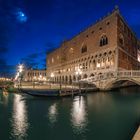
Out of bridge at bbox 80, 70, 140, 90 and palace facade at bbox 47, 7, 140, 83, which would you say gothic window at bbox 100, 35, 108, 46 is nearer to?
palace facade at bbox 47, 7, 140, 83

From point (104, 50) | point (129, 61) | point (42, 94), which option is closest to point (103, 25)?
point (104, 50)

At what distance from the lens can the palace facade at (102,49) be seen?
28.6 metres

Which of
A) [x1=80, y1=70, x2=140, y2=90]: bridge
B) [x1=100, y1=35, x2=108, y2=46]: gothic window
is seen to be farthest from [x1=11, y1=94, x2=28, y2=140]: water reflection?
[x1=100, y1=35, x2=108, y2=46]: gothic window

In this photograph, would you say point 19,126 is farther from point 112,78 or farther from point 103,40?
point 103,40

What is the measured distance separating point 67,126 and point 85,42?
2977cm

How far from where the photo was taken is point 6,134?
26.0 feet

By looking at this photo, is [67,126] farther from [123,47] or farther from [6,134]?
[123,47]

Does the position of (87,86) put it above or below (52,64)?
below

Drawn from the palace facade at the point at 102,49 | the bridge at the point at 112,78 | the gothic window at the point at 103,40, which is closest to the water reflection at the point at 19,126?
the bridge at the point at 112,78

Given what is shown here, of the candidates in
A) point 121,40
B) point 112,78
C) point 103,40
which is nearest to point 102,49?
point 103,40

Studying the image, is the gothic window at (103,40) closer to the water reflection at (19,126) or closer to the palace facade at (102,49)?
the palace facade at (102,49)

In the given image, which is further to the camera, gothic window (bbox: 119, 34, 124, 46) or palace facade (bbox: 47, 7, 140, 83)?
gothic window (bbox: 119, 34, 124, 46)

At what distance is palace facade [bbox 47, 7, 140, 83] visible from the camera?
2856 centimetres

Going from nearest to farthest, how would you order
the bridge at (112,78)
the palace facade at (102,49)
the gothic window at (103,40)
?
1. the bridge at (112,78)
2. the palace facade at (102,49)
3. the gothic window at (103,40)
